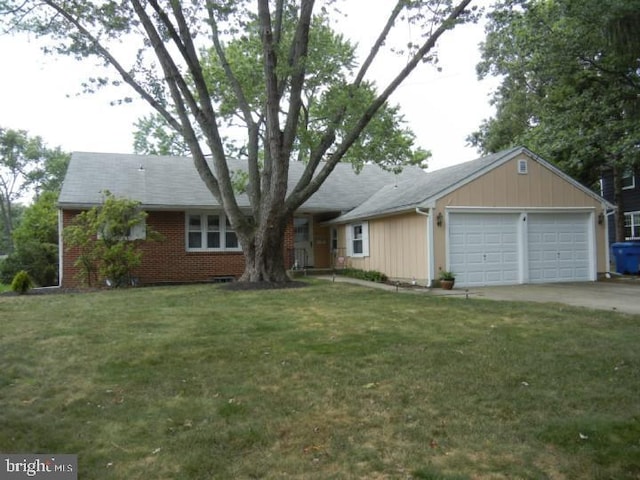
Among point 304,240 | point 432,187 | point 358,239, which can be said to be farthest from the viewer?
point 304,240

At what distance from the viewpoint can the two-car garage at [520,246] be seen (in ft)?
43.6

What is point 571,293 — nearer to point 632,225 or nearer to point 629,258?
point 629,258

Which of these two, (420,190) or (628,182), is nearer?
(420,190)

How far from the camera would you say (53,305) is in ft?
32.2

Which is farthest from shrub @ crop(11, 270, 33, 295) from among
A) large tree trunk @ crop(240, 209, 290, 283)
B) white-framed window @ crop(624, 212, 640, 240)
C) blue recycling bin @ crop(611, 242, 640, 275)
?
white-framed window @ crop(624, 212, 640, 240)

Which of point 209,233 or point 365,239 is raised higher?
point 209,233

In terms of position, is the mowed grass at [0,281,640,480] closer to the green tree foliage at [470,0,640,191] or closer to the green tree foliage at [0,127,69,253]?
the green tree foliage at [470,0,640,191]

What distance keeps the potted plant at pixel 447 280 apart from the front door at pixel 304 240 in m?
7.80

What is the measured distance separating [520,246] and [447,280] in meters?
2.89

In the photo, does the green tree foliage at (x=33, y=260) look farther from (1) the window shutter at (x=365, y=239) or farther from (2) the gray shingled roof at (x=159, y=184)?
(1) the window shutter at (x=365, y=239)

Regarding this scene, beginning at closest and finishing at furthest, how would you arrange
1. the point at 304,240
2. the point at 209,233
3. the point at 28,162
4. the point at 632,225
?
the point at 209,233 → the point at 304,240 → the point at 632,225 → the point at 28,162

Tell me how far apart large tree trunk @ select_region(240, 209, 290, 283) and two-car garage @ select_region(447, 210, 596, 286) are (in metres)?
4.50

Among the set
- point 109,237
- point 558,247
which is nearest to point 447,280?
point 558,247

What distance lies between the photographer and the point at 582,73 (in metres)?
16.2
